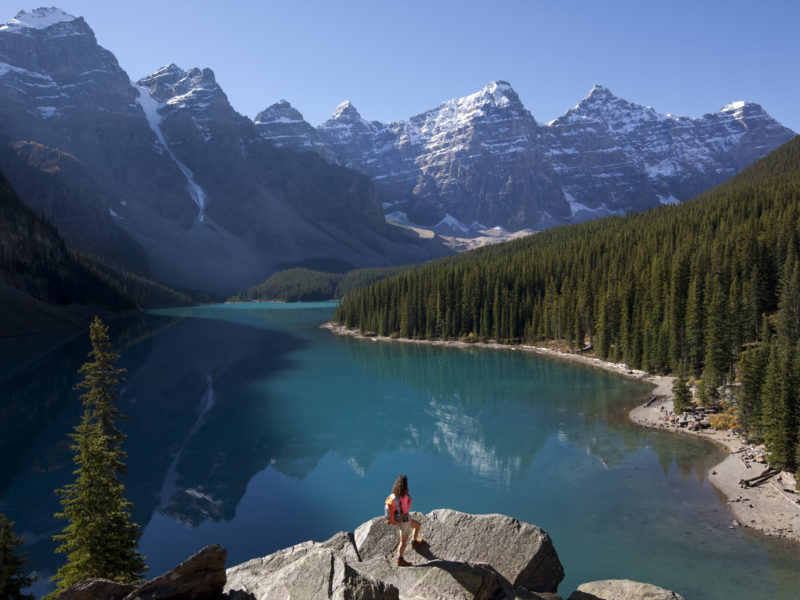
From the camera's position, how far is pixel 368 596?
9.43 meters

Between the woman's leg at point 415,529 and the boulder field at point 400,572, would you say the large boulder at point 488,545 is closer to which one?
the boulder field at point 400,572

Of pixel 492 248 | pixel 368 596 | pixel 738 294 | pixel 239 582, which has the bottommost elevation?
pixel 239 582

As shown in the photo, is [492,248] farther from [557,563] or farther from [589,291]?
[557,563]

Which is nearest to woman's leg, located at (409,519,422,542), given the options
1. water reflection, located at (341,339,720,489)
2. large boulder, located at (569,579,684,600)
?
large boulder, located at (569,579,684,600)

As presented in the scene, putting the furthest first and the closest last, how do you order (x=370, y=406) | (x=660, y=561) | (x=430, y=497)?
(x=370, y=406) < (x=430, y=497) < (x=660, y=561)

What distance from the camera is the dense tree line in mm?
44078

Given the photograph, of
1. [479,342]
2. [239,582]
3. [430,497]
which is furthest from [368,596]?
[479,342]

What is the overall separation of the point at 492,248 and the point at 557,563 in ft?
430

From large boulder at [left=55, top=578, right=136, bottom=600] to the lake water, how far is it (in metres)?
16.7

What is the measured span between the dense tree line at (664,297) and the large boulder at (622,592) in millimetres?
22584

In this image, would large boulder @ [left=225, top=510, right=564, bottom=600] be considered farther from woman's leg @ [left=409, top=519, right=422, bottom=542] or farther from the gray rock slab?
woman's leg @ [left=409, top=519, right=422, bottom=542]

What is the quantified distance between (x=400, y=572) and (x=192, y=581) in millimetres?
3862

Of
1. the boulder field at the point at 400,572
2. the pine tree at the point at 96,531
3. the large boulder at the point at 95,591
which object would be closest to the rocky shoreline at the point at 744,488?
the boulder field at the point at 400,572

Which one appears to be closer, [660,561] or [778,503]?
[660,561]
